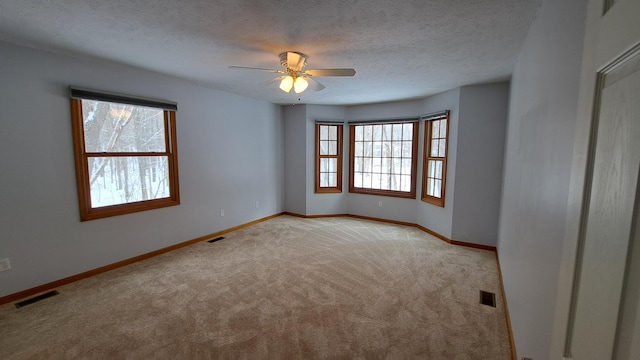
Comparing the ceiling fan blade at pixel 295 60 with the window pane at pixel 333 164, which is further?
the window pane at pixel 333 164

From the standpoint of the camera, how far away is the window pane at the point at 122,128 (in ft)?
10.00

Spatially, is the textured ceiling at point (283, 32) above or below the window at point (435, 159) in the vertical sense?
above

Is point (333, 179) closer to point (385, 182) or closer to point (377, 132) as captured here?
point (385, 182)

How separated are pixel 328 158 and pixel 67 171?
4.13 metres

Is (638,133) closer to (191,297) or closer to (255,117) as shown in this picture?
(191,297)

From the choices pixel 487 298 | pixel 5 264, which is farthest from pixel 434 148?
pixel 5 264

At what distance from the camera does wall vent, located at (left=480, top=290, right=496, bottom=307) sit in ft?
8.40

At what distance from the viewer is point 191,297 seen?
2652 millimetres

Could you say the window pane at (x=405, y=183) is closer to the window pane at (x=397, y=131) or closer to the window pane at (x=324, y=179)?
the window pane at (x=397, y=131)

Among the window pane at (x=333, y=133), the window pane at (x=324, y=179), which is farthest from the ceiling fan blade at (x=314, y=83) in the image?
the window pane at (x=324, y=179)

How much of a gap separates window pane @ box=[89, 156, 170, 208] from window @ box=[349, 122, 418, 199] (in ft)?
11.7

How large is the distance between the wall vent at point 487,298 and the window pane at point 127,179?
4130 mm

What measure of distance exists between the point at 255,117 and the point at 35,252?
3.49 meters

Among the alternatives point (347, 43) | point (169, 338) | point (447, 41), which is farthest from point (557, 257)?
point (169, 338)
